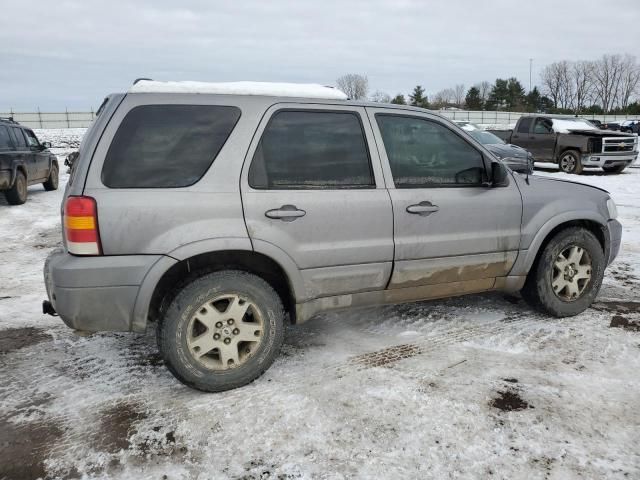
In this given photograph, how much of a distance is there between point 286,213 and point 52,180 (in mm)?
12265

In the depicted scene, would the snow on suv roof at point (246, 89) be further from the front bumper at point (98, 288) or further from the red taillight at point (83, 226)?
the front bumper at point (98, 288)

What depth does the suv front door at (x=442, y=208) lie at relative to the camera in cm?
361

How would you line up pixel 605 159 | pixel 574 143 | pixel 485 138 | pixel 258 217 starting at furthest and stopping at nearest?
pixel 574 143 < pixel 485 138 < pixel 605 159 < pixel 258 217

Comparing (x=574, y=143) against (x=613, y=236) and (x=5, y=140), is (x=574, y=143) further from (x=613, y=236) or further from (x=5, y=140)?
(x=5, y=140)

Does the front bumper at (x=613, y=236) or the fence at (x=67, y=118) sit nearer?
the front bumper at (x=613, y=236)

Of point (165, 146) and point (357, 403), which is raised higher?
point (165, 146)

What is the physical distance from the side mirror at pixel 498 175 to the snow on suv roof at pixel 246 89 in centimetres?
125

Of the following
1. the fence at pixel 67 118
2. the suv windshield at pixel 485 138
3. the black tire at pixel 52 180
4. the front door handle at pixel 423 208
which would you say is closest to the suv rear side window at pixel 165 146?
the front door handle at pixel 423 208

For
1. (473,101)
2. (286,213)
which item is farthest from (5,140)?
(473,101)

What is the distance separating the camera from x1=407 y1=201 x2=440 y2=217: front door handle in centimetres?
359

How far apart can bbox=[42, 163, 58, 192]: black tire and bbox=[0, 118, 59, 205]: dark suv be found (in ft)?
0.70

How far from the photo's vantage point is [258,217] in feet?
10.3

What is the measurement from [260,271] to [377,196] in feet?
3.07

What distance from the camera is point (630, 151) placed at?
1584 cm
